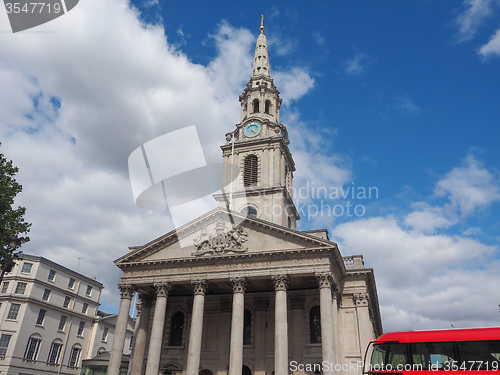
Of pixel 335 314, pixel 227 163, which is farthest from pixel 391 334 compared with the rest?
pixel 227 163

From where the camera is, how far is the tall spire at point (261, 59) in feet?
170

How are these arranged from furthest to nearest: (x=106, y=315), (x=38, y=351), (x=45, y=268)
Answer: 1. (x=106, y=315)
2. (x=45, y=268)
3. (x=38, y=351)

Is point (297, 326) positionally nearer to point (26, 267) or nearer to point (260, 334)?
point (260, 334)

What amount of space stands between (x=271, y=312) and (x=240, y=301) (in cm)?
585

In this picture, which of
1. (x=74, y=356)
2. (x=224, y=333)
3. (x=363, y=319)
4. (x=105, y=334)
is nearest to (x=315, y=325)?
(x=363, y=319)

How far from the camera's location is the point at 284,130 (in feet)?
156

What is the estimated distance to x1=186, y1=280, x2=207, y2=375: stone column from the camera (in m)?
26.9

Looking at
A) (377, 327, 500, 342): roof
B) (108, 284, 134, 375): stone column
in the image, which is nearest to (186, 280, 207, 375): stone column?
(108, 284, 134, 375): stone column

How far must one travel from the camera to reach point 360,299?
31.8 meters

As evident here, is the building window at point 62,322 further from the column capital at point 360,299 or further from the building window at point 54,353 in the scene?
the column capital at point 360,299

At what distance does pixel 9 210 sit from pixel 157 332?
13083 mm

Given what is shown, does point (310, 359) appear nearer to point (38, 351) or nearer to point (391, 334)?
point (391, 334)

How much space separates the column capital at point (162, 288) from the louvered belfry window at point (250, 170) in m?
15.8

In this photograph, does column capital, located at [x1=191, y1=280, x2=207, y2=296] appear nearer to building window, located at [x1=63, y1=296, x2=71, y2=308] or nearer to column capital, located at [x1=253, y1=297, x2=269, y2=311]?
column capital, located at [x1=253, y1=297, x2=269, y2=311]
